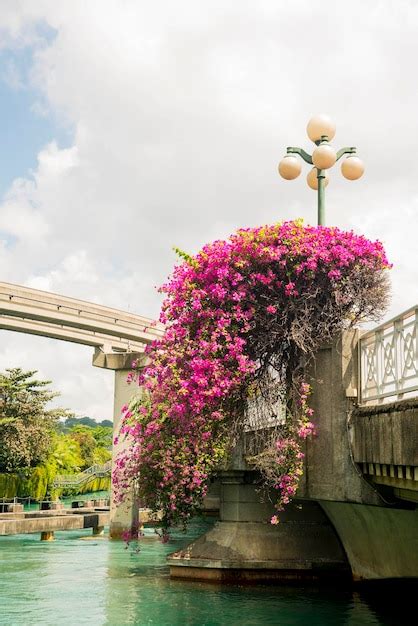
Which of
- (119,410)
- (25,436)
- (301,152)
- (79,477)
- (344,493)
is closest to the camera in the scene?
(344,493)

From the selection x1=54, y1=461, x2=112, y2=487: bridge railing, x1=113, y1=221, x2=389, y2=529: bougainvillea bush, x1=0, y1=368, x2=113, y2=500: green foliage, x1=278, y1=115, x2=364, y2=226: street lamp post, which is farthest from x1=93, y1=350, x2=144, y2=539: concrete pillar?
x1=54, y1=461, x2=112, y2=487: bridge railing

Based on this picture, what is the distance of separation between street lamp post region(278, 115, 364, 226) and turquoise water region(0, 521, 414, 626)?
23.8 feet

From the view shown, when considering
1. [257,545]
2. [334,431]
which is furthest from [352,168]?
[257,545]

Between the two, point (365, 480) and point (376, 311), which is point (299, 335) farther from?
point (365, 480)

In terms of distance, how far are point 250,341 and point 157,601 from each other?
5.30m

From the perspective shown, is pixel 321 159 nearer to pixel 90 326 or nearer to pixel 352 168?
pixel 352 168

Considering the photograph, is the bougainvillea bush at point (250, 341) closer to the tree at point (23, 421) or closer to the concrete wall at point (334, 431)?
the concrete wall at point (334, 431)

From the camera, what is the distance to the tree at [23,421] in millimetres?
48812

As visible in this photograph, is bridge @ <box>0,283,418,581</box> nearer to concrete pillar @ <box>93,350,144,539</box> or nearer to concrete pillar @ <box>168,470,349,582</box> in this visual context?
concrete pillar @ <box>168,470,349,582</box>

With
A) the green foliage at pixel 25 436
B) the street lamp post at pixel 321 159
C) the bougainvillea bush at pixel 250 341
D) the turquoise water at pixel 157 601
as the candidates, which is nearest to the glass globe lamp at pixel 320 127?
the street lamp post at pixel 321 159

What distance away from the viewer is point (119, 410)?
28359 millimetres

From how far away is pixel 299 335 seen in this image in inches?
564

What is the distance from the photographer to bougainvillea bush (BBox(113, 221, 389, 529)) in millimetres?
14539

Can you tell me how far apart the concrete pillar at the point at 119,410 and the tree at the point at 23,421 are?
72.3 ft
